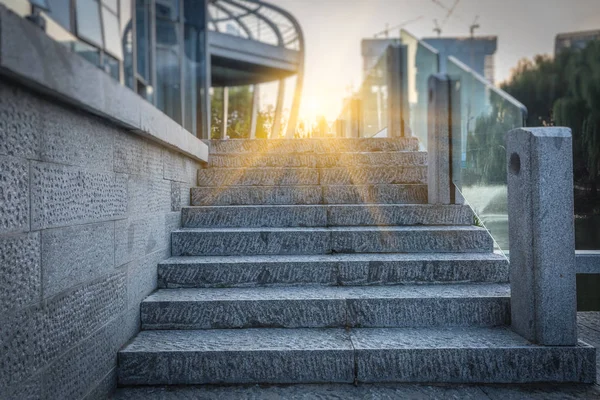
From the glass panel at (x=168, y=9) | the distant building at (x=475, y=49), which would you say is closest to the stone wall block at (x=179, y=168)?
the glass panel at (x=168, y=9)

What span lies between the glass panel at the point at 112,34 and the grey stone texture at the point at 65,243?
295cm

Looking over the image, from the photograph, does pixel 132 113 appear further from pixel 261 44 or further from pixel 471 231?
pixel 261 44

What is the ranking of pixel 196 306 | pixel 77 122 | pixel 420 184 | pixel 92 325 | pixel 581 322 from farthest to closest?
pixel 420 184, pixel 581 322, pixel 196 306, pixel 92 325, pixel 77 122

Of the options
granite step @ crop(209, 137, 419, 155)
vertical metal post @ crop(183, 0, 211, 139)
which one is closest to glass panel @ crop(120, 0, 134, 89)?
granite step @ crop(209, 137, 419, 155)

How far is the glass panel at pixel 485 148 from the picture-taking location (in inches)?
124

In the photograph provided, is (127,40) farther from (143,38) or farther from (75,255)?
(75,255)

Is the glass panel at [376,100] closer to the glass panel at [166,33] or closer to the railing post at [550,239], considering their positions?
the glass panel at [166,33]

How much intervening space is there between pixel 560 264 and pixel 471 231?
1.08 m

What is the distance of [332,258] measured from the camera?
3.21m

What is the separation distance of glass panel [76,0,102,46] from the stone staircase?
6.03 ft

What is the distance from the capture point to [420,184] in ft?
13.9

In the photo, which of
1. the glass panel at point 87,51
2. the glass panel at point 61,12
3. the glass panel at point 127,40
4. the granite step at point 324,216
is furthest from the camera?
the glass panel at point 127,40

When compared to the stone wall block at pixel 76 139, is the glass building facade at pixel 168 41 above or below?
above

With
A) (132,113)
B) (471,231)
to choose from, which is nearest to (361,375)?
(471,231)
